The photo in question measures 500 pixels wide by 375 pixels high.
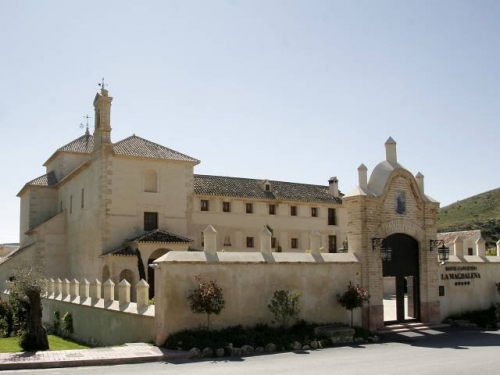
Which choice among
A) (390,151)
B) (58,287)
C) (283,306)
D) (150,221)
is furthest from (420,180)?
(58,287)

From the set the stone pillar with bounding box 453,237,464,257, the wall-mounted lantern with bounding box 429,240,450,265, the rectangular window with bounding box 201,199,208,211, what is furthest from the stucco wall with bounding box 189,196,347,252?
the wall-mounted lantern with bounding box 429,240,450,265

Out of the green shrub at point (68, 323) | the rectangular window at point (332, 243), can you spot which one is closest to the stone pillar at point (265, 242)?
the green shrub at point (68, 323)

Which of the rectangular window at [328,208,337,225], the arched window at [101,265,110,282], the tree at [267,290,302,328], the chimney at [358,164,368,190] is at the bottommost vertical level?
the tree at [267,290,302,328]

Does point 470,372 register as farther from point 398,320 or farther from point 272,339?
point 398,320

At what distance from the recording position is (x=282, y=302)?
1820 centimetres

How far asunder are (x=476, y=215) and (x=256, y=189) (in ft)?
176

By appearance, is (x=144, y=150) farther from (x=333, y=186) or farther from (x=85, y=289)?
(x=333, y=186)

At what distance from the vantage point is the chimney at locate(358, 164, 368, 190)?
21684 millimetres

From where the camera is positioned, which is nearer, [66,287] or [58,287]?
[66,287]

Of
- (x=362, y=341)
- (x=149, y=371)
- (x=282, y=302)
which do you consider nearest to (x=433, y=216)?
(x=362, y=341)

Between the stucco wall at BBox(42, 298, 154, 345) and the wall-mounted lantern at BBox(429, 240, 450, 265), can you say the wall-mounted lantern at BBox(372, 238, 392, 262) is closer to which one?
the wall-mounted lantern at BBox(429, 240, 450, 265)

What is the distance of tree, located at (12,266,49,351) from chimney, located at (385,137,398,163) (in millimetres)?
13668

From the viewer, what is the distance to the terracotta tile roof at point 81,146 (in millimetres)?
46781

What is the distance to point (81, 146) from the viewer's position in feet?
156
